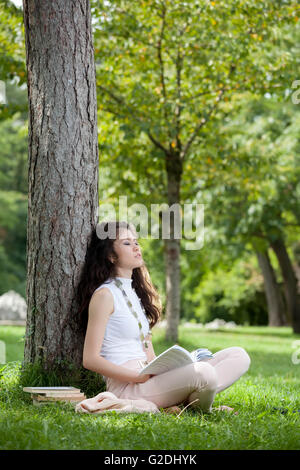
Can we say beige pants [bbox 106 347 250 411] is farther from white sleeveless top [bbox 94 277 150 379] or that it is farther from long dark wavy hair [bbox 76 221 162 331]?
long dark wavy hair [bbox 76 221 162 331]

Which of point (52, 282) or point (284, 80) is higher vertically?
point (284, 80)

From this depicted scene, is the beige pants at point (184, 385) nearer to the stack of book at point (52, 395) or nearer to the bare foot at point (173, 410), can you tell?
the bare foot at point (173, 410)

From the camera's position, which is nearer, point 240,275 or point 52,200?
point 52,200

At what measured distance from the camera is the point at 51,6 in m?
4.72

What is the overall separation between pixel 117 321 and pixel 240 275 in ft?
79.7

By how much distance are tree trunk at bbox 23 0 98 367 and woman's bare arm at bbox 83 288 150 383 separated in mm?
448

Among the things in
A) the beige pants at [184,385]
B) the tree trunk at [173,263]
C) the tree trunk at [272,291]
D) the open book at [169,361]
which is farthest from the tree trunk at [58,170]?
the tree trunk at [272,291]

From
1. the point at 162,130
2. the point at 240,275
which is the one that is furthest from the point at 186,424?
the point at 240,275

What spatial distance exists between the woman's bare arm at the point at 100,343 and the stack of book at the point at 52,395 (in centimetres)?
20

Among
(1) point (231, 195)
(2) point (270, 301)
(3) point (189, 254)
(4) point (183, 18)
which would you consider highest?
(4) point (183, 18)

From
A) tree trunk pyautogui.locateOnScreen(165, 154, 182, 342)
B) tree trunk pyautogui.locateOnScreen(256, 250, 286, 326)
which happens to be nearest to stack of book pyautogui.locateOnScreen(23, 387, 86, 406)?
tree trunk pyautogui.locateOnScreen(165, 154, 182, 342)

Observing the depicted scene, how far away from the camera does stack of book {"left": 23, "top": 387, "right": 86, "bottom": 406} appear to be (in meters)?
4.03

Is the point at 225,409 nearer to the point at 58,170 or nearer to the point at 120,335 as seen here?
the point at 120,335

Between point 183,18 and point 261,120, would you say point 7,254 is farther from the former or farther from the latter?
point 183,18
